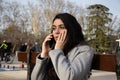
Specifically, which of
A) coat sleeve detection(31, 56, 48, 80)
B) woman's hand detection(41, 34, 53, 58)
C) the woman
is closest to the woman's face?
the woman

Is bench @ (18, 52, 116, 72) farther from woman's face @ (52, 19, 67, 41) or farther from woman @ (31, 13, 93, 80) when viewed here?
woman's face @ (52, 19, 67, 41)

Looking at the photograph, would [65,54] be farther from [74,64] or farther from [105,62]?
[105,62]

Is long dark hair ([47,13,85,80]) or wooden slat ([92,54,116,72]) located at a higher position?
long dark hair ([47,13,85,80])

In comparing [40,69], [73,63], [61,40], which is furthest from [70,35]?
[40,69]

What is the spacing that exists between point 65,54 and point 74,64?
0.21m

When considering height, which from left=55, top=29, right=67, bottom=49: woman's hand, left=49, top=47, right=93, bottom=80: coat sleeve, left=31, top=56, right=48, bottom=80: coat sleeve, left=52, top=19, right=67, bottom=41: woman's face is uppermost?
left=52, top=19, right=67, bottom=41: woman's face

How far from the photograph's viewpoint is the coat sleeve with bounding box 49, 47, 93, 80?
2902 millimetres

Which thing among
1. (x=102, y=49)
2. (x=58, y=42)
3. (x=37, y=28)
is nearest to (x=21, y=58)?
(x=58, y=42)

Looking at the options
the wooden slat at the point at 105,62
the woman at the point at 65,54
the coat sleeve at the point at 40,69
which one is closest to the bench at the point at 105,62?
the wooden slat at the point at 105,62

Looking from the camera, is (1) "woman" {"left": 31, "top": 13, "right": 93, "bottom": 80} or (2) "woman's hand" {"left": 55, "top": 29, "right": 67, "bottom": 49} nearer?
(1) "woman" {"left": 31, "top": 13, "right": 93, "bottom": 80}

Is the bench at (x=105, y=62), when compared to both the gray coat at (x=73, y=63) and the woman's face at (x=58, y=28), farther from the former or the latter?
the woman's face at (x=58, y=28)

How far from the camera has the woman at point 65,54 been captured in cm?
293

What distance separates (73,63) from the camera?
296cm

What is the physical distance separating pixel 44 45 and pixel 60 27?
0.26 meters
